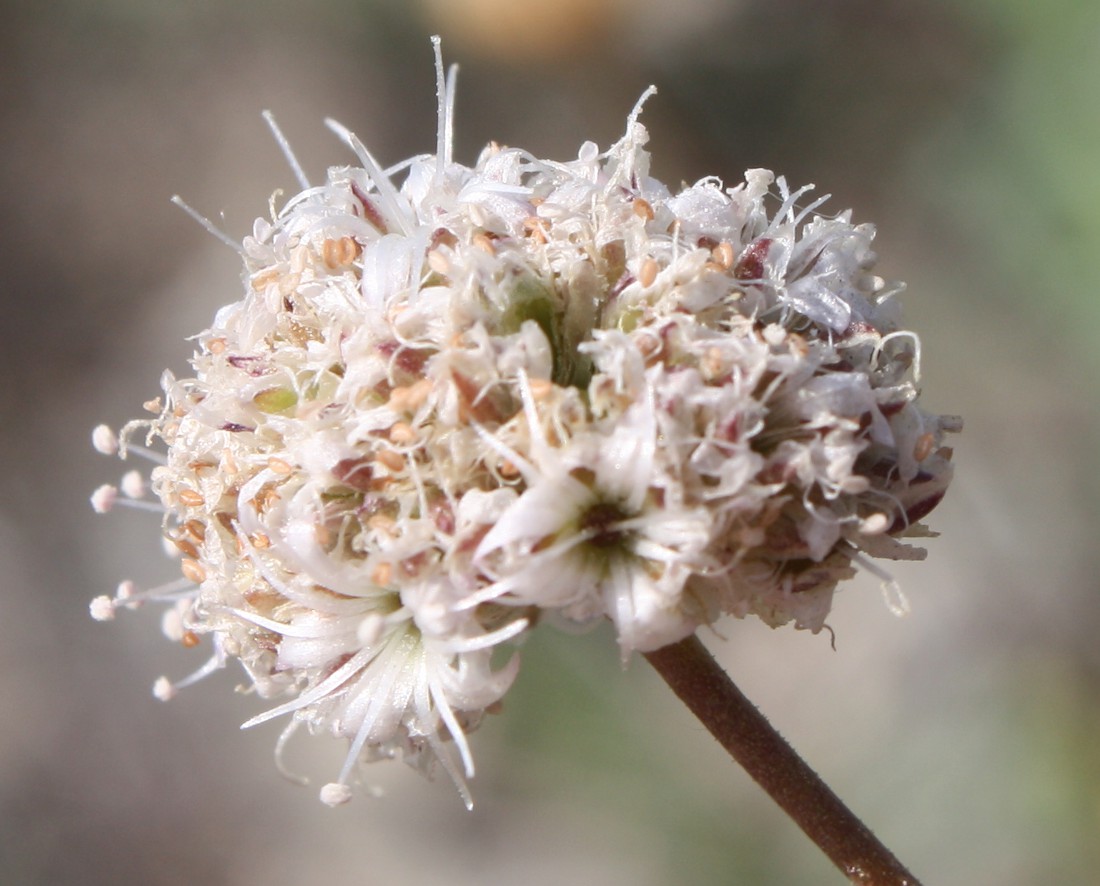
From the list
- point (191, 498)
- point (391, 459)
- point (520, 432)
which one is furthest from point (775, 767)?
point (191, 498)

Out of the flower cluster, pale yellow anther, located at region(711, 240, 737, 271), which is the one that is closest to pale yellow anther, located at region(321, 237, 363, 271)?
the flower cluster

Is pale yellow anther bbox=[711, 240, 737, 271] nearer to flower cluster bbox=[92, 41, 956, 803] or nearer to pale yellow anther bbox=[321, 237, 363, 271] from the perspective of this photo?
flower cluster bbox=[92, 41, 956, 803]

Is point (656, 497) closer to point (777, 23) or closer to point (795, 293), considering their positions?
point (795, 293)

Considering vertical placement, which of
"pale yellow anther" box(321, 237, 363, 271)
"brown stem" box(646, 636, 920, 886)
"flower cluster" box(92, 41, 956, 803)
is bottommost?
"brown stem" box(646, 636, 920, 886)

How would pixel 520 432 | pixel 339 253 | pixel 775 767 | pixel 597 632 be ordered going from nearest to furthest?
1. pixel 520 432
2. pixel 775 767
3. pixel 339 253
4. pixel 597 632

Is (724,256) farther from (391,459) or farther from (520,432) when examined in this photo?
(391,459)
